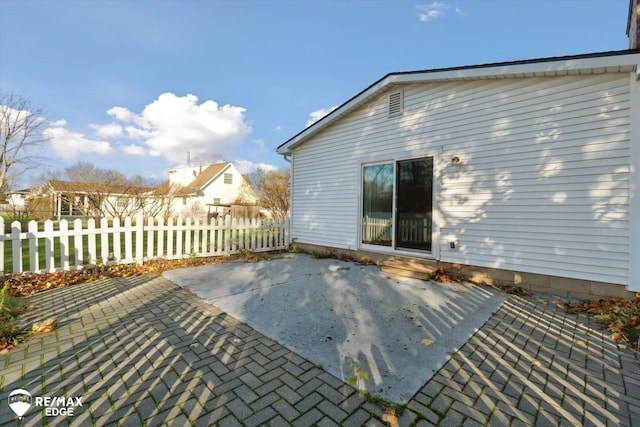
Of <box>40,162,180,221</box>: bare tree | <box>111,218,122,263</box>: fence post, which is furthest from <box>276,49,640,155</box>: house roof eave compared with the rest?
<box>40,162,180,221</box>: bare tree

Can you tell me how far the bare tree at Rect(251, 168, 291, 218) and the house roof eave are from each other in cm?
1429

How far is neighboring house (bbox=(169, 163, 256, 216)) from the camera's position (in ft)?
81.0

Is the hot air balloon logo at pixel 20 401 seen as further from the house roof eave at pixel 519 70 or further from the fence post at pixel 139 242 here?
the house roof eave at pixel 519 70

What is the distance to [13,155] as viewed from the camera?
1079cm

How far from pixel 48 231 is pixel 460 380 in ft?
21.7

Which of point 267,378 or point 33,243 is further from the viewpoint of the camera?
point 33,243

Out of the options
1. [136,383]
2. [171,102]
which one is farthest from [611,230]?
[171,102]

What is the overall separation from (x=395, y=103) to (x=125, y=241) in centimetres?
699

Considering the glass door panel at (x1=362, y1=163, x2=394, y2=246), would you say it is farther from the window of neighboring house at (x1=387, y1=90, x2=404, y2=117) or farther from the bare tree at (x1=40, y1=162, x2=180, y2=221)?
the bare tree at (x1=40, y1=162, x2=180, y2=221)

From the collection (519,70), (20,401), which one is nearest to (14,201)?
(20,401)

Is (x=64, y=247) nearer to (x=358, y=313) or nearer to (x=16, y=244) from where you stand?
(x=16, y=244)

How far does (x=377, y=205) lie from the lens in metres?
6.57

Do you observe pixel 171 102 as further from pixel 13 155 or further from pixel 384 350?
pixel 384 350

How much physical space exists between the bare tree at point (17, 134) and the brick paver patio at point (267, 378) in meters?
12.2
